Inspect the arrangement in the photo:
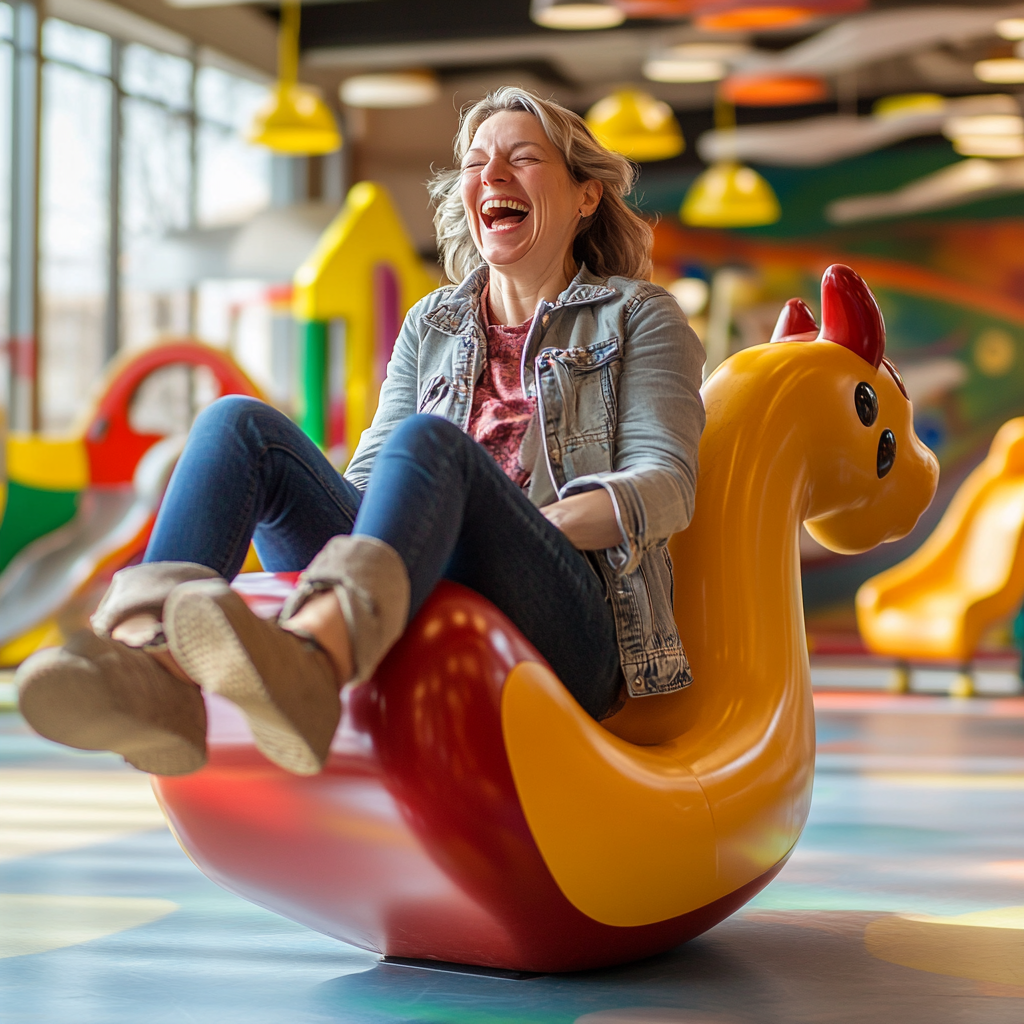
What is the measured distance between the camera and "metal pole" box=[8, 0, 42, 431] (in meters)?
7.43

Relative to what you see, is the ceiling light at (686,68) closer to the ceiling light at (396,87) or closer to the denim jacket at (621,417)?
the ceiling light at (396,87)

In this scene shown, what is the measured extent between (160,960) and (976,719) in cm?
387

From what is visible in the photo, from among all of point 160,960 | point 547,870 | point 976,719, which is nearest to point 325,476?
point 547,870

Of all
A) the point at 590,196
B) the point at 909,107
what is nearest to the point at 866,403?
the point at 590,196

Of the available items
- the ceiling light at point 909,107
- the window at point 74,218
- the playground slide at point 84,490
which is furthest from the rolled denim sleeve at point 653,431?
the window at point 74,218

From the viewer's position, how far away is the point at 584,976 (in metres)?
1.84

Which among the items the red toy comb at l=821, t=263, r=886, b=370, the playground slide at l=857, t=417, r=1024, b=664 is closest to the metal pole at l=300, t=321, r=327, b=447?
the playground slide at l=857, t=417, r=1024, b=664

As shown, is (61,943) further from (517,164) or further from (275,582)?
(517,164)

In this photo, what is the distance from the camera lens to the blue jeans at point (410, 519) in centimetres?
155

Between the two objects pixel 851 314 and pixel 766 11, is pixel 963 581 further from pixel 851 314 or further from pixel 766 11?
pixel 851 314

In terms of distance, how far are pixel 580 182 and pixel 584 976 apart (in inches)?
42.9

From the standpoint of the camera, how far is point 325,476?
1.77 meters

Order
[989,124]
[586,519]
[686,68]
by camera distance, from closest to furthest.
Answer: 1. [586,519]
2. [686,68]
3. [989,124]

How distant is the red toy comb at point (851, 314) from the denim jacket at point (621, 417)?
50cm
